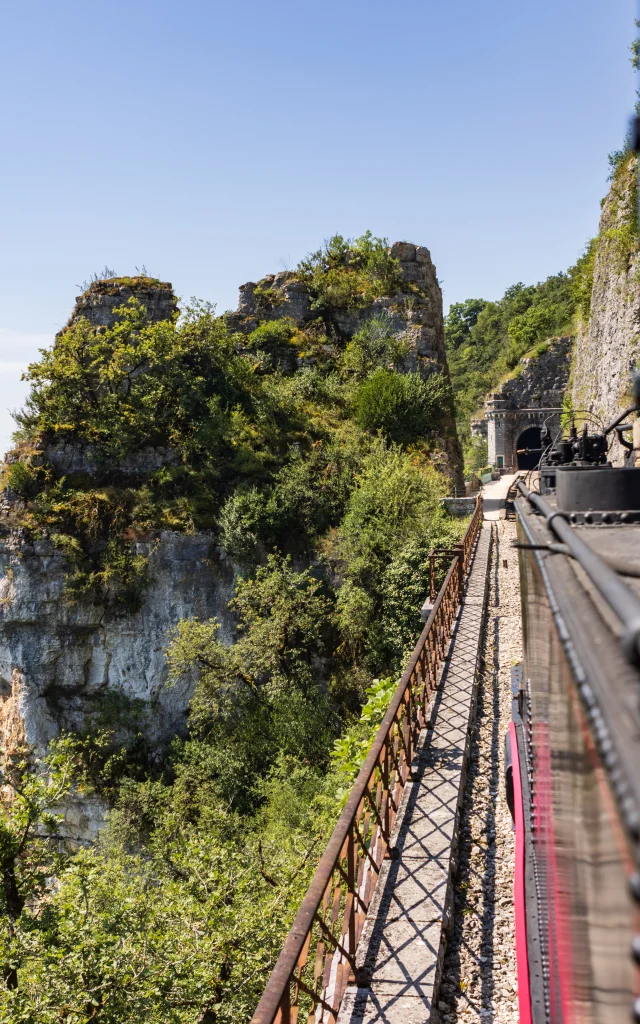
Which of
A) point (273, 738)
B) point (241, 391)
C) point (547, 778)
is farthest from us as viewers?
point (241, 391)

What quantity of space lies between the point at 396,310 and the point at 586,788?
85.1ft

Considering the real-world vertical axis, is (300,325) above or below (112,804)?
above

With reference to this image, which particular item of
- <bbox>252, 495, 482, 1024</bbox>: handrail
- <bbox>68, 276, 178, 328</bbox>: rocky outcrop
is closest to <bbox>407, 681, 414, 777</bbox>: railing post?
<bbox>252, 495, 482, 1024</bbox>: handrail

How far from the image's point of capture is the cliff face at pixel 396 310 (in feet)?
81.3

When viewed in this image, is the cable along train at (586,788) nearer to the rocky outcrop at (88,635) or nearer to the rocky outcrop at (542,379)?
the rocky outcrop at (88,635)

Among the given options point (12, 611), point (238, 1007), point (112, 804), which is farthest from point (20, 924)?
point (12, 611)

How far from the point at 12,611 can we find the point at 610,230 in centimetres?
2238

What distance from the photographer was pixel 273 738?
55.1 feet

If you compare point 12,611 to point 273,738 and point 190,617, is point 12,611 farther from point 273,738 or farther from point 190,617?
point 273,738

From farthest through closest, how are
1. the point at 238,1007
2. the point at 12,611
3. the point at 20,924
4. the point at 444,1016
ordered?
the point at 12,611 → the point at 20,924 → the point at 238,1007 → the point at 444,1016

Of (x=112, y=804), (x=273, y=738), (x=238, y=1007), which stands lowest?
(x=112, y=804)

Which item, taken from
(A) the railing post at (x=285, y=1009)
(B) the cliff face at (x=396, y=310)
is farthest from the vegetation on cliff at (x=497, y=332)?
(A) the railing post at (x=285, y=1009)

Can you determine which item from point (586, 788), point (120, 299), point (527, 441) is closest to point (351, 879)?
point (586, 788)

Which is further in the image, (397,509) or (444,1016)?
(397,509)
